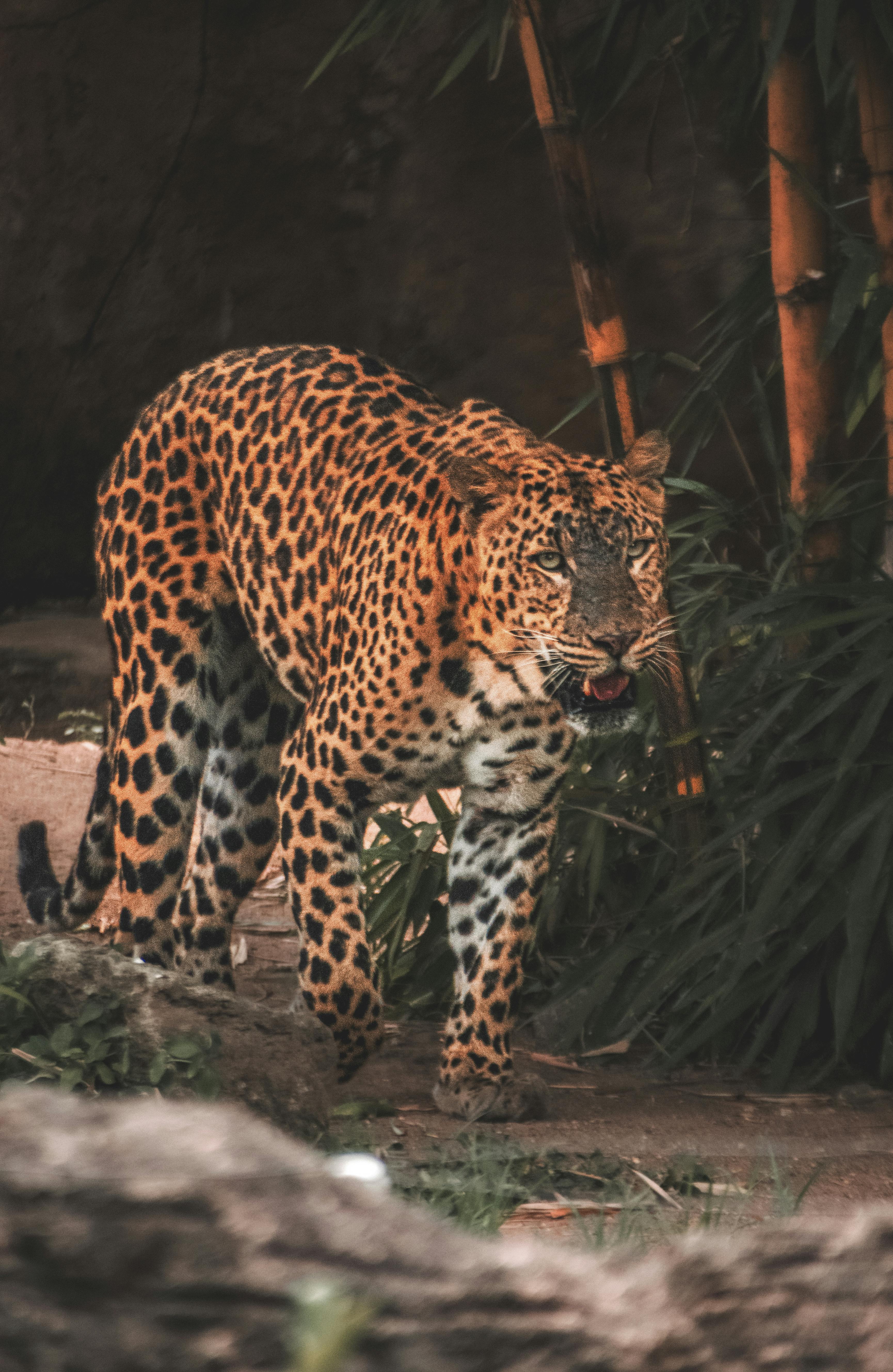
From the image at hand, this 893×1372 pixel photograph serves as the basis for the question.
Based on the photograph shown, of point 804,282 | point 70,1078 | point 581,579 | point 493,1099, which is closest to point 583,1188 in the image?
point 493,1099

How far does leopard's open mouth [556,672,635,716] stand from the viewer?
3.22m

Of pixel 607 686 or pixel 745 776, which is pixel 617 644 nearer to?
pixel 607 686

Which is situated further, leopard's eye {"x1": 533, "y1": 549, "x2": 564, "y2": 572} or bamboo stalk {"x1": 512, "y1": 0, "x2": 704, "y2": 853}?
bamboo stalk {"x1": 512, "y1": 0, "x2": 704, "y2": 853}

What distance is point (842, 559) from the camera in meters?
3.99

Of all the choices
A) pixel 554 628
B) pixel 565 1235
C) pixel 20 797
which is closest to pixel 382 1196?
pixel 565 1235

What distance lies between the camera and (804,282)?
13.0 feet

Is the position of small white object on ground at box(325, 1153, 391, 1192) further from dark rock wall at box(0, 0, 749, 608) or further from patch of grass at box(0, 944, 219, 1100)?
dark rock wall at box(0, 0, 749, 608)

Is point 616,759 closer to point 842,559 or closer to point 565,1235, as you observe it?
point 842,559

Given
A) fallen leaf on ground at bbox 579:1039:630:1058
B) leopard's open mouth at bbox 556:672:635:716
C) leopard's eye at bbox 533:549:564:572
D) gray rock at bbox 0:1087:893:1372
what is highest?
leopard's eye at bbox 533:549:564:572

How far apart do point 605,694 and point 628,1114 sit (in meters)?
0.99

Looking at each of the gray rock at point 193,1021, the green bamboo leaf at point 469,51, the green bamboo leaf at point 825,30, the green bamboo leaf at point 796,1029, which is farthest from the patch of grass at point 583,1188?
the green bamboo leaf at point 469,51

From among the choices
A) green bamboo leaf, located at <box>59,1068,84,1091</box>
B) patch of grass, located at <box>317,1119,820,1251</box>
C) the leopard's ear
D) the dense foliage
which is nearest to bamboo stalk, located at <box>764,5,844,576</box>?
the dense foliage

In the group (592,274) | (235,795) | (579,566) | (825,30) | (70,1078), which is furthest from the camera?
(235,795)

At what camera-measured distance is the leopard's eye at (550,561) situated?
10.9ft
